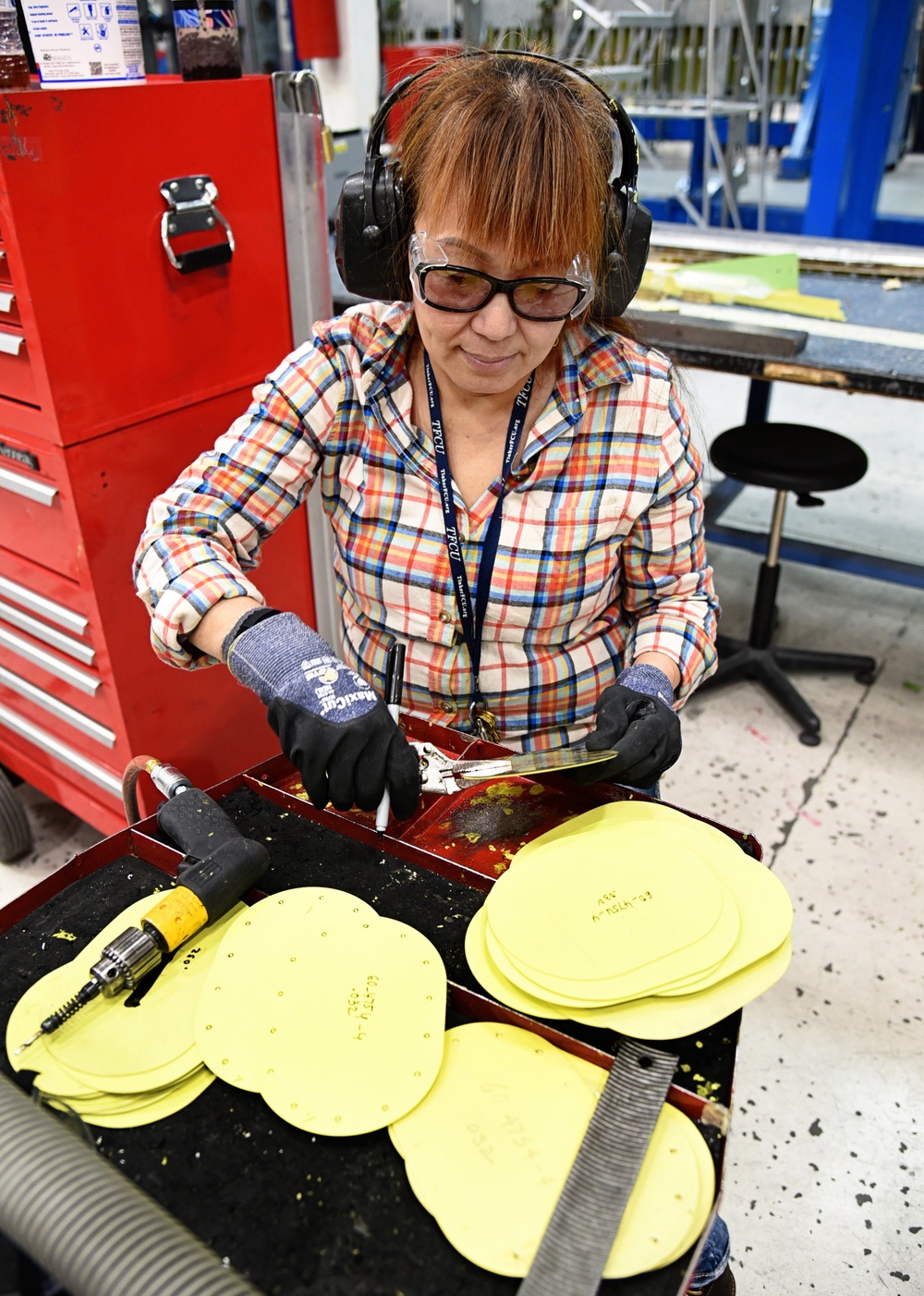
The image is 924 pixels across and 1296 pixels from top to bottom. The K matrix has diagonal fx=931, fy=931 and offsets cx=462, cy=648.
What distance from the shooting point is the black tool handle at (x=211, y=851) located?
0.79 metres

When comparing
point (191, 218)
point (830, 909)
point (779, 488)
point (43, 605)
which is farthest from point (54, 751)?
point (779, 488)

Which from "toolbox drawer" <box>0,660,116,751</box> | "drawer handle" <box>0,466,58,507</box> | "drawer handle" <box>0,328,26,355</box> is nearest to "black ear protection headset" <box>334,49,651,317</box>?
"drawer handle" <box>0,328,26,355</box>

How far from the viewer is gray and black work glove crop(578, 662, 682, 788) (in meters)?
0.93

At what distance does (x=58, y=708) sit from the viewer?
173 cm

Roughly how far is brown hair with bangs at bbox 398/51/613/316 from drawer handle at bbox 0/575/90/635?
93 cm

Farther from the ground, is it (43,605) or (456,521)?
(456,521)

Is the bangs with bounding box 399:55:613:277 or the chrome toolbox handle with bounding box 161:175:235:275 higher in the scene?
the bangs with bounding box 399:55:613:277

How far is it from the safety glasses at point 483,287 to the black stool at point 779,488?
1.45m

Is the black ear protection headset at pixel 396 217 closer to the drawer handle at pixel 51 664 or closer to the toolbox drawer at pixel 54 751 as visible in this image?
the drawer handle at pixel 51 664

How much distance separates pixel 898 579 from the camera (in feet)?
8.86

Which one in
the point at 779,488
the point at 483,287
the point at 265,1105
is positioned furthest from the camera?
the point at 779,488

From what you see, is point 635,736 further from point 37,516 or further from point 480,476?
point 37,516

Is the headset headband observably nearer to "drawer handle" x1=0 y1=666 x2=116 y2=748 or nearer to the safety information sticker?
the safety information sticker

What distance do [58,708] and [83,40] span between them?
108 centimetres
